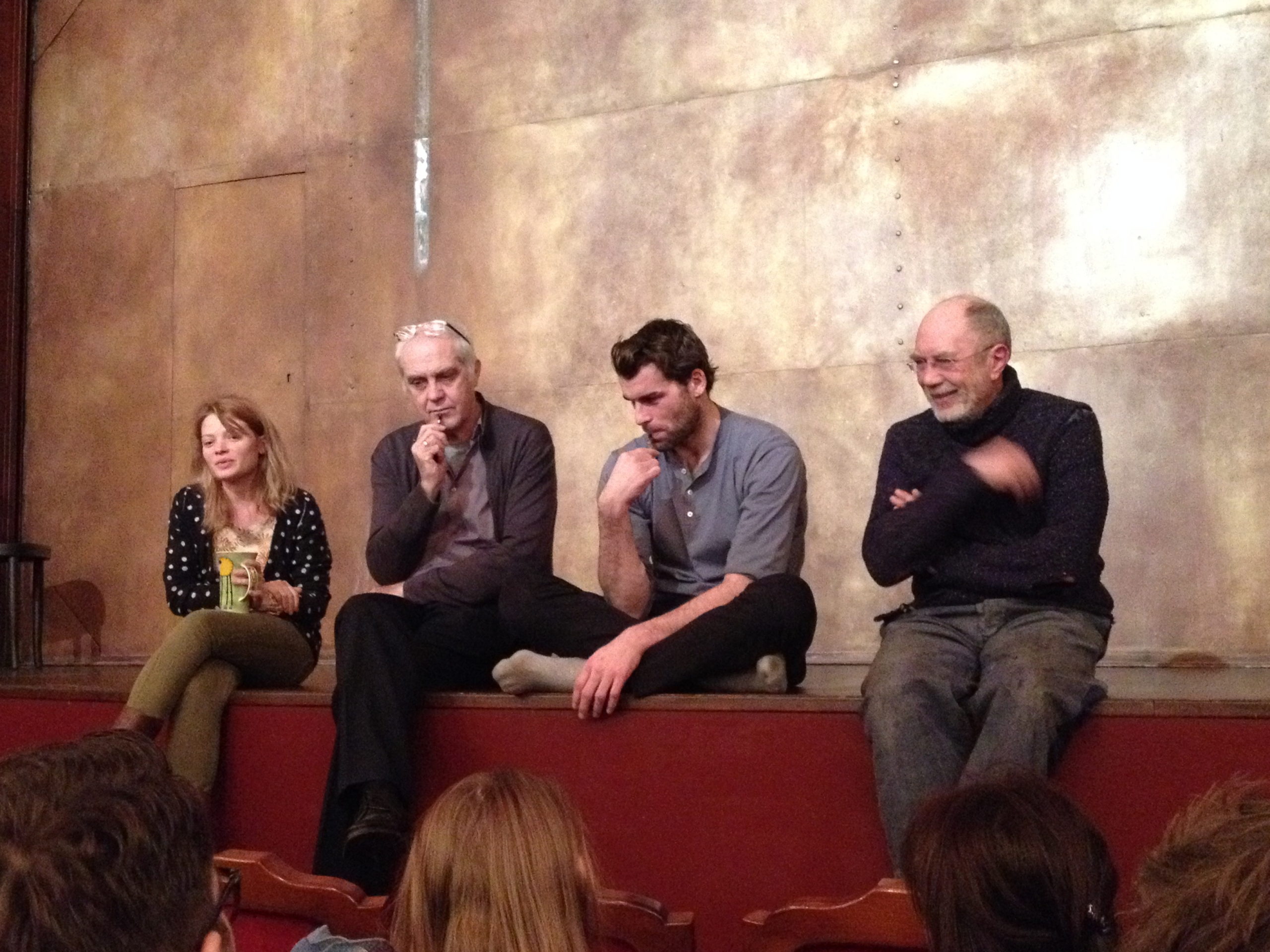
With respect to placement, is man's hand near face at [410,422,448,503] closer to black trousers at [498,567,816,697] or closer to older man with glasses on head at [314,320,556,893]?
older man with glasses on head at [314,320,556,893]

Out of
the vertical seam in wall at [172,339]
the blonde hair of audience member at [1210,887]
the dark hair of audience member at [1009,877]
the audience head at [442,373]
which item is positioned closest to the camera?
the blonde hair of audience member at [1210,887]

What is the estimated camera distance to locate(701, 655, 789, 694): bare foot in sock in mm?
2604

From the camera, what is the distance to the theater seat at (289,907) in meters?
1.63

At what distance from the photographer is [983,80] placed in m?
4.05

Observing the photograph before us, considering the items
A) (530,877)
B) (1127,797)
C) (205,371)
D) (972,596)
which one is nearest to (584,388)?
(205,371)

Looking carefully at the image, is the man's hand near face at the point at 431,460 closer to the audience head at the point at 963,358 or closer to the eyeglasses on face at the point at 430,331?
the eyeglasses on face at the point at 430,331

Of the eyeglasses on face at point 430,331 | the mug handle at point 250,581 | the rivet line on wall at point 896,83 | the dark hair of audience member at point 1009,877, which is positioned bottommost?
the dark hair of audience member at point 1009,877

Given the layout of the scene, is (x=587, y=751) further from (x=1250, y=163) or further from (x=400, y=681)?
(x=1250, y=163)

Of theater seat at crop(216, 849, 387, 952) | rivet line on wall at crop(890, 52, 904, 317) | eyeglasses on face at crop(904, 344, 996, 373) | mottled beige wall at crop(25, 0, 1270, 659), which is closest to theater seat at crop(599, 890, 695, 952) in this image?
theater seat at crop(216, 849, 387, 952)

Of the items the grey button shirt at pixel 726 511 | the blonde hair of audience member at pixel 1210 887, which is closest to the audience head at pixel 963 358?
the grey button shirt at pixel 726 511

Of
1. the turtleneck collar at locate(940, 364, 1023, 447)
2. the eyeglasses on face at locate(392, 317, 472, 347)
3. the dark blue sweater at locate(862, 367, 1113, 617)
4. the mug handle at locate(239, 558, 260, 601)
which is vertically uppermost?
the eyeglasses on face at locate(392, 317, 472, 347)

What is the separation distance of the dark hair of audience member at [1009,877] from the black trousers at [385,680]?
1.67 metres

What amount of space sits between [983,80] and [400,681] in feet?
8.05

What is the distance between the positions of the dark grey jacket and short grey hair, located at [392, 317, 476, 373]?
0.12 meters
